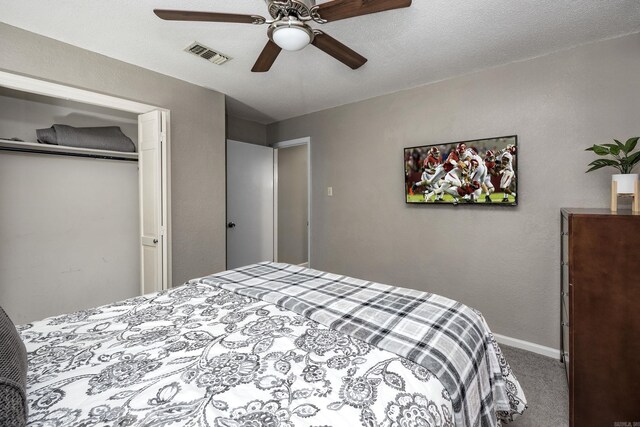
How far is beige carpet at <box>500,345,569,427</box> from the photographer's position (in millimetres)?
1688

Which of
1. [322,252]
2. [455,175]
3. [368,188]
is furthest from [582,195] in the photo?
[322,252]

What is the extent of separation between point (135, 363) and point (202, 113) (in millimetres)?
2663

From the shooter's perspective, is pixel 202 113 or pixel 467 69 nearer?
pixel 467 69

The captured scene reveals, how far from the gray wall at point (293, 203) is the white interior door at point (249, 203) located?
2.06 ft

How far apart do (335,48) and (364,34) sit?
48 cm

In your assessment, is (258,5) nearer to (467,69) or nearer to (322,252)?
(467,69)

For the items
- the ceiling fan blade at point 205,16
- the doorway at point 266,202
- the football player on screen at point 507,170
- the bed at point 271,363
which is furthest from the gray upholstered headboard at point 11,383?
the doorway at point 266,202

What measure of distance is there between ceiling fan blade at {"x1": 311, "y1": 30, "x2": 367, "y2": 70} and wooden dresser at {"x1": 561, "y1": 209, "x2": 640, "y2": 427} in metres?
1.59

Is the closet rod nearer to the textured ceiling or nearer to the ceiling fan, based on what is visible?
the textured ceiling

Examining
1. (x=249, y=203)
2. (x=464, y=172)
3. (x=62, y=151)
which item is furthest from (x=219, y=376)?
(x=249, y=203)

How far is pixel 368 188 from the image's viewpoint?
341 cm

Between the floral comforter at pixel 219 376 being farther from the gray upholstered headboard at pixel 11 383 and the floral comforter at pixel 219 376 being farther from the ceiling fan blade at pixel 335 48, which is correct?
the ceiling fan blade at pixel 335 48

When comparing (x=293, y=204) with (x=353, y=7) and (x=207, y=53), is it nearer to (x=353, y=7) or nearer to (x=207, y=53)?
(x=207, y=53)

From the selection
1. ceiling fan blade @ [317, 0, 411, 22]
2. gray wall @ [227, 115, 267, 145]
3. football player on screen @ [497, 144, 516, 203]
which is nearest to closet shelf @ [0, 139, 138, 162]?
gray wall @ [227, 115, 267, 145]
